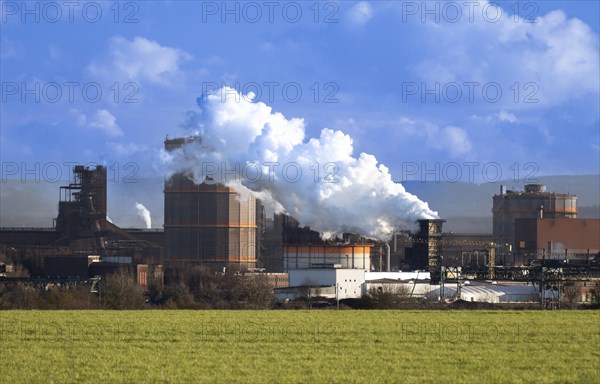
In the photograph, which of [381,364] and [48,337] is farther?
[48,337]

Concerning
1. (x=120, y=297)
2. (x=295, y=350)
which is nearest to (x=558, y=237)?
(x=120, y=297)

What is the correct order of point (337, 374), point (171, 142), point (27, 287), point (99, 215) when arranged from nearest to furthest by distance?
point (337, 374)
point (27, 287)
point (171, 142)
point (99, 215)

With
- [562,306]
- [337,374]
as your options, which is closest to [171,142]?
[562,306]

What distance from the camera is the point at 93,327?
130ft

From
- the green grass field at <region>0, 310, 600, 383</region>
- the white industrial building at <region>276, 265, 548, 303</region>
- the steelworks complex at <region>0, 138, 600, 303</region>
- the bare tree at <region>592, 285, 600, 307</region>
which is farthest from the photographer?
the steelworks complex at <region>0, 138, 600, 303</region>

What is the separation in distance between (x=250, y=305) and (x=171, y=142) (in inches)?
678

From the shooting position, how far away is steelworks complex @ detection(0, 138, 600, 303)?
278ft

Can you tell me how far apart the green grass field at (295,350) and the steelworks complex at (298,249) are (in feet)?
105

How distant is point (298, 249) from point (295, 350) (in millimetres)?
59235

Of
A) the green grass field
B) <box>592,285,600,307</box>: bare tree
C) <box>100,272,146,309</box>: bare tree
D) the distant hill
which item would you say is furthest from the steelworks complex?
the green grass field

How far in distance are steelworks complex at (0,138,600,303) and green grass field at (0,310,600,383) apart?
31975 mm

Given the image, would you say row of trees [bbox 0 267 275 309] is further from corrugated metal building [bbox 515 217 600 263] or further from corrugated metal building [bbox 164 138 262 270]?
corrugated metal building [bbox 515 217 600 263]

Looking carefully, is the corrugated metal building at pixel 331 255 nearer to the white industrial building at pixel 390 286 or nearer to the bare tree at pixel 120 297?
the white industrial building at pixel 390 286

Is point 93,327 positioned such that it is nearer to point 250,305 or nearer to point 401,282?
point 250,305
